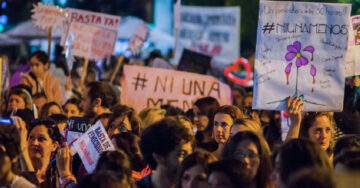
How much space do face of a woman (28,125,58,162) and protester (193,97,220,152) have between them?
1761mm

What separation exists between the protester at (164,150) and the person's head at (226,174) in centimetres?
34

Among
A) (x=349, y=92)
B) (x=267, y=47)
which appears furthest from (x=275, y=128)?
(x=267, y=47)

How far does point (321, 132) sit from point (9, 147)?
2.88m

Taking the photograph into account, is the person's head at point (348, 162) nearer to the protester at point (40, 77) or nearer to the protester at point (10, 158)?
the protester at point (10, 158)

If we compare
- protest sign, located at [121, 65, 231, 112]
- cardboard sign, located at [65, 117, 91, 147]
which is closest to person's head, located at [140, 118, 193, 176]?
cardboard sign, located at [65, 117, 91, 147]

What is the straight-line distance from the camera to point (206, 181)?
15.7 feet

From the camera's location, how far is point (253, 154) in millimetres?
5168

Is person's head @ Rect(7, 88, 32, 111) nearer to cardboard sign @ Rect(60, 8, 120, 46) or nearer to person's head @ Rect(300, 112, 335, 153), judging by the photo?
cardboard sign @ Rect(60, 8, 120, 46)

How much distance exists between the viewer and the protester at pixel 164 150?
5.01 metres

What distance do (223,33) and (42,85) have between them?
7279 mm

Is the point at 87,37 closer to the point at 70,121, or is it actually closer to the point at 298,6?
the point at 70,121

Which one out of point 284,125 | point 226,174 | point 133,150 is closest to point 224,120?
point 133,150

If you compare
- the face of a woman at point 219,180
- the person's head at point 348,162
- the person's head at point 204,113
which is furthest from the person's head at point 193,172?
the person's head at point 204,113

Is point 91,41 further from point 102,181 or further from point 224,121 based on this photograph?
point 102,181
